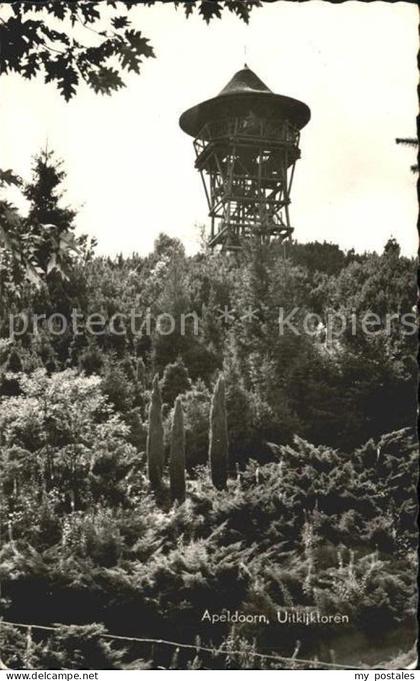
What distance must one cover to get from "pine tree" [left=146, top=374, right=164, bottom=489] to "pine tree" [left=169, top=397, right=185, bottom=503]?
1.31 ft

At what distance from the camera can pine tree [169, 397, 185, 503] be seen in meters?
19.4

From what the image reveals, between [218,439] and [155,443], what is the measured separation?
5.25ft

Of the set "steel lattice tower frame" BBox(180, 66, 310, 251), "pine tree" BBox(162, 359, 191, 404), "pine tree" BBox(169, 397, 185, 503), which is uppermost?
"steel lattice tower frame" BBox(180, 66, 310, 251)

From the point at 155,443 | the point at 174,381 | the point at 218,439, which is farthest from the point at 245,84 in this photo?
the point at 155,443

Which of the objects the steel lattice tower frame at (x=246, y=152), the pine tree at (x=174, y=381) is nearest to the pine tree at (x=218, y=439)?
the pine tree at (x=174, y=381)

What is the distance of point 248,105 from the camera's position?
3195 centimetres

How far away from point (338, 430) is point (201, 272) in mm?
10951

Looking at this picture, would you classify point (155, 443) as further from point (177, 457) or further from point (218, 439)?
point (218, 439)

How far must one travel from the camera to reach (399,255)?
28359mm

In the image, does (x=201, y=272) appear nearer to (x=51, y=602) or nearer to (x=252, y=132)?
(x=252, y=132)

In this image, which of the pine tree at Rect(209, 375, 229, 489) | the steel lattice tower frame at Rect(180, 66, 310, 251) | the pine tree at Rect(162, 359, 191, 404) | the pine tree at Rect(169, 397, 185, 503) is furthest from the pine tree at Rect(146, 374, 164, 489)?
the steel lattice tower frame at Rect(180, 66, 310, 251)

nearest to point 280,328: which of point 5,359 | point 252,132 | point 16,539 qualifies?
point 5,359

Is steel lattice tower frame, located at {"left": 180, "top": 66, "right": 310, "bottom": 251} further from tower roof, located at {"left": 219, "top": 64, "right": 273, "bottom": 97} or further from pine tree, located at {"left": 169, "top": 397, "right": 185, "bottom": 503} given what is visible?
pine tree, located at {"left": 169, "top": 397, "right": 185, "bottom": 503}

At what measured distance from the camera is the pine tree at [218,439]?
19.9 m
